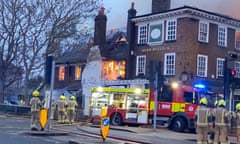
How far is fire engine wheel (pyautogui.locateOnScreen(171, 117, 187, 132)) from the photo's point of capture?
24.1m

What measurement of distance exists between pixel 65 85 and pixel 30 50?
9.24 m

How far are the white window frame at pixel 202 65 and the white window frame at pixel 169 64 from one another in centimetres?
165

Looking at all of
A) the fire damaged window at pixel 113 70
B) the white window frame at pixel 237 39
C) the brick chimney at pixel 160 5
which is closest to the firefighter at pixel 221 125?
the white window frame at pixel 237 39

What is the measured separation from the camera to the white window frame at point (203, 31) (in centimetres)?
3362

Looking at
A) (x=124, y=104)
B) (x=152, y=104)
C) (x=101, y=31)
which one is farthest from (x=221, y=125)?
(x=101, y=31)

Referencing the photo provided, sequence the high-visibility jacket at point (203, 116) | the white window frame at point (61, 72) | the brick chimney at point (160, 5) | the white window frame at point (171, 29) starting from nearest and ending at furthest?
1. the high-visibility jacket at point (203, 116)
2. the white window frame at point (171, 29)
3. the brick chimney at point (160, 5)
4. the white window frame at point (61, 72)

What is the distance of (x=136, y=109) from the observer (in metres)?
26.1

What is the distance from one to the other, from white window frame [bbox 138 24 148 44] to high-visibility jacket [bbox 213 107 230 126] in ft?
70.8

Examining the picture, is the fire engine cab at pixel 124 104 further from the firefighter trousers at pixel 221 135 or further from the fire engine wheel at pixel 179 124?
the firefighter trousers at pixel 221 135

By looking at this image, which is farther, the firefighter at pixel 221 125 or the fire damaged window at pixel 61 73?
the fire damaged window at pixel 61 73

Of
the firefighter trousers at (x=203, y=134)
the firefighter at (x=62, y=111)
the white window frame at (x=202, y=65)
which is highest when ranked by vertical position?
the white window frame at (x=202, y=65)

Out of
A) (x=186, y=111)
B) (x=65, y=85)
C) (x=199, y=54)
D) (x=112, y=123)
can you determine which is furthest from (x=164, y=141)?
(x=65, y=85)

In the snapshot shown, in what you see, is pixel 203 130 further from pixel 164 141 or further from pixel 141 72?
pixel 141 72

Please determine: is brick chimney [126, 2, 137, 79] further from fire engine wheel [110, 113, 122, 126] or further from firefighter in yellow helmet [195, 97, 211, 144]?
firefighter in yellow helmet [195, 97, 211, 144]
